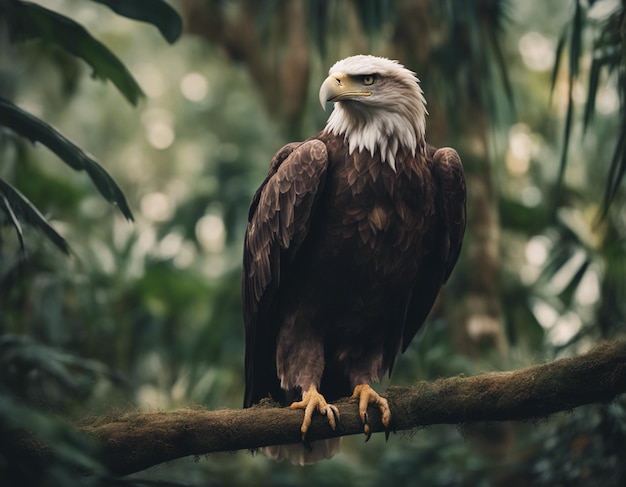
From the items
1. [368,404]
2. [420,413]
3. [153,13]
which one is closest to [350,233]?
[368,404]

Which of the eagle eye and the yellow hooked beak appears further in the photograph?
the eagle eye

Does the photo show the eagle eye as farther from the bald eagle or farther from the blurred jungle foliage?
the blurred jungle foliage

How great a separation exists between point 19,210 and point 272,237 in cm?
133

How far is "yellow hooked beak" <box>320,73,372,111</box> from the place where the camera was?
416 centimetres

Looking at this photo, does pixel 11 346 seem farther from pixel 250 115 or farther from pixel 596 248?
pixel 250 115

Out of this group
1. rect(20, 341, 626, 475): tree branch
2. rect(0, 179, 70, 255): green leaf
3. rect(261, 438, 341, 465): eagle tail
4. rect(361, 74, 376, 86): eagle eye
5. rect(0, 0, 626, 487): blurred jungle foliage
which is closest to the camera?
rect(20, 341, 626, 475): tree branch

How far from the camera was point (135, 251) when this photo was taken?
8.19 m

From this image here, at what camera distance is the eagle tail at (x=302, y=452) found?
482cm

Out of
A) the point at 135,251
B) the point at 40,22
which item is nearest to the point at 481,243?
the point at 135,251

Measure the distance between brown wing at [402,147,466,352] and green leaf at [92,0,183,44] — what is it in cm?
150

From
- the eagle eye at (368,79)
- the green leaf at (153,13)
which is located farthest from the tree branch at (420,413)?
the green leaf at (153,13)

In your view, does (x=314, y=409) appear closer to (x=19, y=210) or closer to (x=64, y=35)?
(x=19, y=210)

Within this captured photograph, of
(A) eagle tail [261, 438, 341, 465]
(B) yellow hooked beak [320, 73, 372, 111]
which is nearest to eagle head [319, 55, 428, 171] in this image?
(B) yellow hooked beak [320, 73, 372, 111]

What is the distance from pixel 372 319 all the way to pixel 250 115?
41.2 ft
